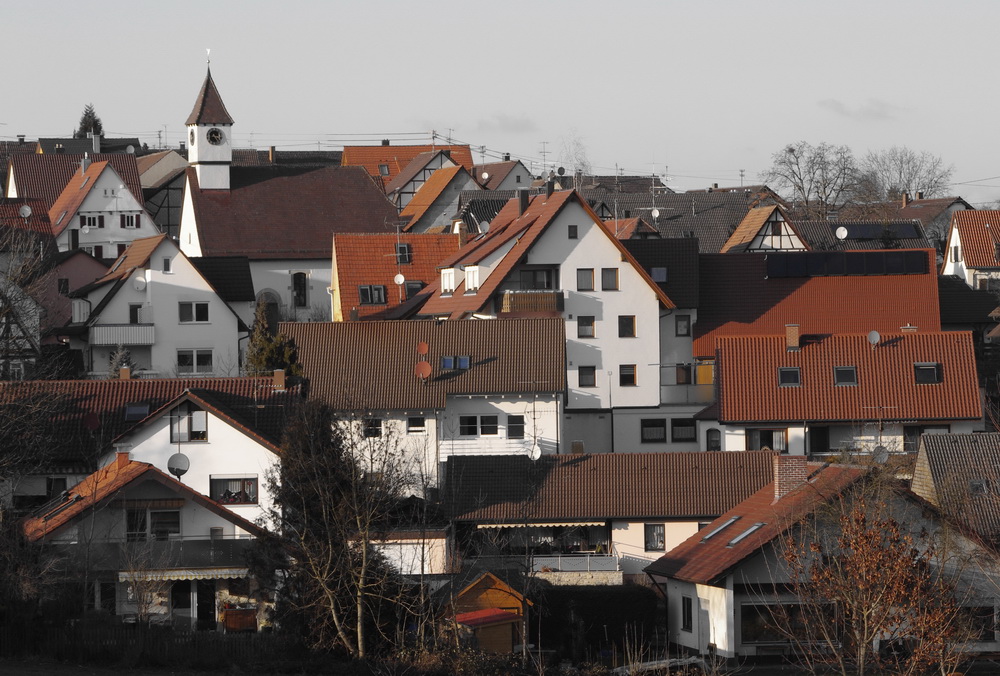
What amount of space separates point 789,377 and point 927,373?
417cm

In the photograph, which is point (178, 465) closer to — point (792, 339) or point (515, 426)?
point (515, 426)

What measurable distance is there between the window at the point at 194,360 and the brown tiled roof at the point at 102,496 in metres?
22.4

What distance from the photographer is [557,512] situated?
45938 mm

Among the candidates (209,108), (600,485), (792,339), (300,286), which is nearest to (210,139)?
(209,108)

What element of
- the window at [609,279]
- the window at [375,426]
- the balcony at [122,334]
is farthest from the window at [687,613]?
the balcony at [122,334]

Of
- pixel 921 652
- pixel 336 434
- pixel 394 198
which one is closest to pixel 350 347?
pixel 336 434

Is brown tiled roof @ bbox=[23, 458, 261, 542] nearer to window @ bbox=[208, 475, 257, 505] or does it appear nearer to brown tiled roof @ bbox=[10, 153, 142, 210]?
window @ bbox=[208, 475, 257, 505]

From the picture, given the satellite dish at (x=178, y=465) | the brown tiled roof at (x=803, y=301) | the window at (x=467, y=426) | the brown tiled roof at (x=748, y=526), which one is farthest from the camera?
the brown tiled roof at (x=803, y=301)

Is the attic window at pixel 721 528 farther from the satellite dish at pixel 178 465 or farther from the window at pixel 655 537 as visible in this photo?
the satellite dish at pixel 178 465

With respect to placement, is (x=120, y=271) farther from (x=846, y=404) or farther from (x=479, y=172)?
(x=479, y=172)

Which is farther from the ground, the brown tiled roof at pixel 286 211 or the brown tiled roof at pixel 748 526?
the brown tiled roof at pixel 286 211

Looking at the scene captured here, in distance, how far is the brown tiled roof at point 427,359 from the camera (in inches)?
2085

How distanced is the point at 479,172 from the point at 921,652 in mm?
79750

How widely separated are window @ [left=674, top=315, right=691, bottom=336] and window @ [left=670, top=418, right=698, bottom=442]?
498cm
